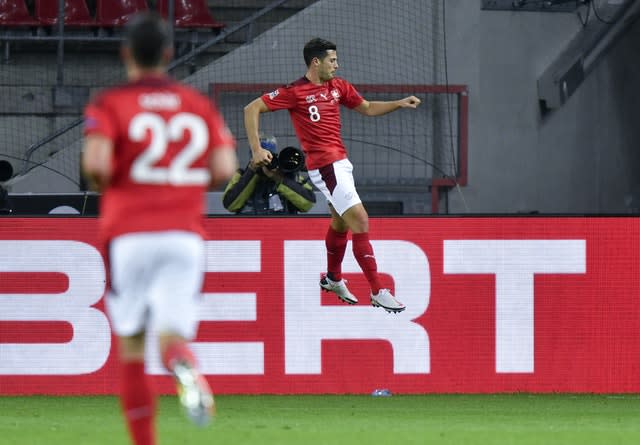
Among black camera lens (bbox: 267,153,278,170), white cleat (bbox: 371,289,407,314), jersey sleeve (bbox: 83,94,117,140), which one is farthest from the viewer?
black camera lens (bbox: 267,153,278,170)

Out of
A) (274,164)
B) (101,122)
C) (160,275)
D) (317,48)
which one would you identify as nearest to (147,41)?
(101,122)

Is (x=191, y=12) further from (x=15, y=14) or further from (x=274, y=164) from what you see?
(x=274, y=164)

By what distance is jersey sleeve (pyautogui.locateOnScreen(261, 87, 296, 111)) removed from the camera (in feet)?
29.7

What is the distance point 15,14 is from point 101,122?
11248mm

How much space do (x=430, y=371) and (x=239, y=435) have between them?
327 centimetres

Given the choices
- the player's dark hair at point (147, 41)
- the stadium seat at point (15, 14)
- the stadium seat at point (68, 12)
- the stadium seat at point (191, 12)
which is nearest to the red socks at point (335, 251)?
the player's dark hair at point (147, 41)

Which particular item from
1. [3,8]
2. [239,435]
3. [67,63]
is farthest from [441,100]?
[239,435]

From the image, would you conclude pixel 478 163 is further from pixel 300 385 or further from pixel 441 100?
pixel 300 385

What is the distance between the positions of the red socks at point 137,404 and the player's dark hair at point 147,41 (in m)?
1.23

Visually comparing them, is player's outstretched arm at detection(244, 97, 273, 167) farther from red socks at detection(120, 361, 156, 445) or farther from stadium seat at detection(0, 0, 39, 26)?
stadium seat at detection(0, 0, 39, 26)

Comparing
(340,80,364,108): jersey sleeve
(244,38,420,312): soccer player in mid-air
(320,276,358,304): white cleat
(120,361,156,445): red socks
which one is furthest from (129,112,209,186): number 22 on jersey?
(340,80,364,108): jersey sleeve

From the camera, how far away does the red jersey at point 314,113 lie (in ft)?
29.7

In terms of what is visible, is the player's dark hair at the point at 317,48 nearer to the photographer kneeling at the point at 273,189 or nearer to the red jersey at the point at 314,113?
the red jersey at the point at 314,113

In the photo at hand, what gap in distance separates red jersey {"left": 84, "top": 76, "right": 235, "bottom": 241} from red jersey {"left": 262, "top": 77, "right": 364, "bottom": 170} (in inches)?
161
